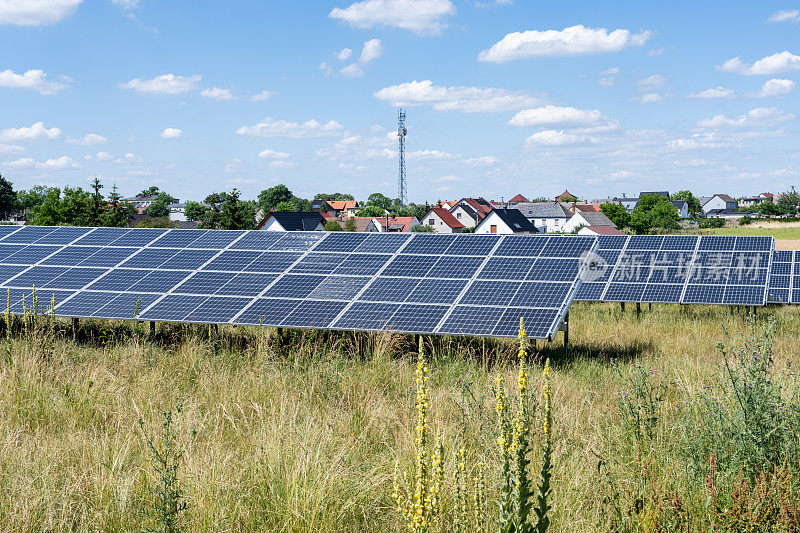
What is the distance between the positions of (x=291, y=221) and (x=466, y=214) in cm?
5883

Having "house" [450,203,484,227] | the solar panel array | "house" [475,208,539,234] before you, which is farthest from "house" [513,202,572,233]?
the solar panel array

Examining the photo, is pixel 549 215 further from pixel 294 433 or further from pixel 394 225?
pixel 294 433

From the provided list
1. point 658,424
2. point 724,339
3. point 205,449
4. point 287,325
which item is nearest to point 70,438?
point 205,449

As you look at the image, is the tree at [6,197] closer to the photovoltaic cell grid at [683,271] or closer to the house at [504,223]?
the house at [504,223]

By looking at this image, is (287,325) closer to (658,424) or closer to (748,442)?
(658,424)

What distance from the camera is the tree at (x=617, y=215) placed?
367 ft

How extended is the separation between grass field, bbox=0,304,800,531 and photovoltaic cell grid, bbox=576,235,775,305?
6.84 m

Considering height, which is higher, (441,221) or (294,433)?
(441,221)

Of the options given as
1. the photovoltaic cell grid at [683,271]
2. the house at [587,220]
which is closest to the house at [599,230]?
the house at [587,220]

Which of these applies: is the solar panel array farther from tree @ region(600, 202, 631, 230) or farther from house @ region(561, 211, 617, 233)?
tree @ region(600, 202, 631, 230)

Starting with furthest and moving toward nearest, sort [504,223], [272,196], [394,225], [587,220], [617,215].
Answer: [272,196], [394,225], [617,215], [587,220], [504,223]

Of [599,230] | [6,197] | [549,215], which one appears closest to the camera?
[599,230]

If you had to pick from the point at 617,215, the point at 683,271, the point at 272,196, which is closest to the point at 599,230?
the point at 617,215

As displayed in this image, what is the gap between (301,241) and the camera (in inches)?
696
